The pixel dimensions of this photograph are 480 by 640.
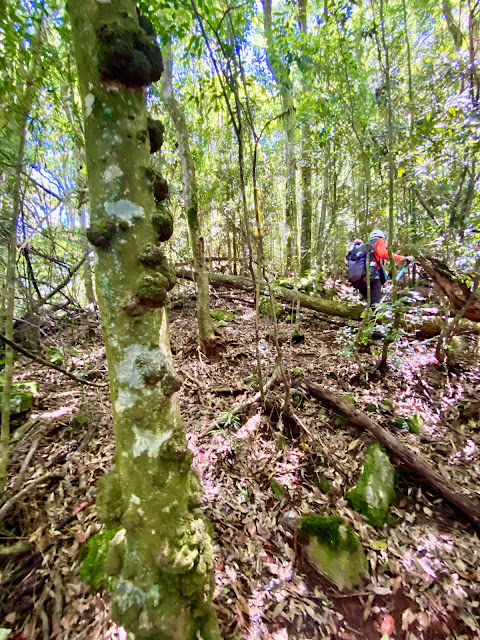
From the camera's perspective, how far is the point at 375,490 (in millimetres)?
3014

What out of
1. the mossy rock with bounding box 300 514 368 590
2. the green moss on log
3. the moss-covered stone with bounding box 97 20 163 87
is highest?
the moss-covered stone with bounding box 97 20 163 87

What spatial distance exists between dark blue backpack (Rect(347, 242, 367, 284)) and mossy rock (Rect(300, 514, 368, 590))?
3995mm

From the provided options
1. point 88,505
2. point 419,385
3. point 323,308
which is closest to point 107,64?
point 88,505

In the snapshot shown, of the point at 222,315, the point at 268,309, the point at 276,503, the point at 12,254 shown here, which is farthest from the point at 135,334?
the point at 268,309

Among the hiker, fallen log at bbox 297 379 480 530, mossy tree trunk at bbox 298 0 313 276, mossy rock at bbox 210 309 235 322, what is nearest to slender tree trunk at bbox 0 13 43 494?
fallen log at bbox 297 379 480 530

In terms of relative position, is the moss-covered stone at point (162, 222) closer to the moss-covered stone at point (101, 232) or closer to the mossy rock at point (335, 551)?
the moss-covered stone at point (101, 232)


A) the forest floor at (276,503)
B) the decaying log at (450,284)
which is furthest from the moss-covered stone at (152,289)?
the decaying log at (450,284)

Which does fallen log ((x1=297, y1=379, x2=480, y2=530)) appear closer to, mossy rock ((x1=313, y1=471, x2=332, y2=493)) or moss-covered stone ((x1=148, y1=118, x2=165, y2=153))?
mossy rock ((x1=313, y1=471, x2=332, y2=493))

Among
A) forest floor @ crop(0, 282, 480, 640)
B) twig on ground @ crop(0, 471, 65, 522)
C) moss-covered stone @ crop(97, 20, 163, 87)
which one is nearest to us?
moss-covered stone @ crop(97, 20, 163, 87)

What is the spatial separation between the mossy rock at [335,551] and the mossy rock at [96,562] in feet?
5.26

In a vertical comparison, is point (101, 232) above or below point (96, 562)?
above

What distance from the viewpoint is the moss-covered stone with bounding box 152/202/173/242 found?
1618mm

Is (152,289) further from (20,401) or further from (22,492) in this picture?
(20,401)

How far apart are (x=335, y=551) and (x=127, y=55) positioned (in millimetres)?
3618
